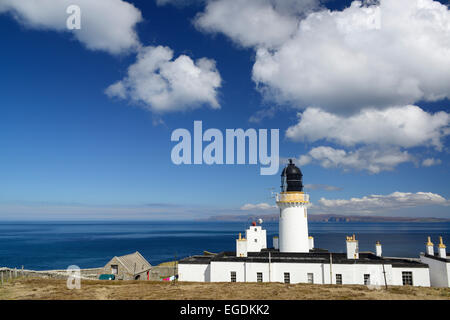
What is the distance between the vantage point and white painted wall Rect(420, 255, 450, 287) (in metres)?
26.3

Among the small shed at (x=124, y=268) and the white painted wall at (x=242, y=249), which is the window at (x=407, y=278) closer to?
the white painted wall at (x=242, y=249)

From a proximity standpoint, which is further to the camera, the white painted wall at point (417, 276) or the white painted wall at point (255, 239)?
the white painted wall at point (255, 239)

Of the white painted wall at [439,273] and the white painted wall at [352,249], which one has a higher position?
the white painted wall at [352,249]

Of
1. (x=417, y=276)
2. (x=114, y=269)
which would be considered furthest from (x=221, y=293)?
(x=114, y=269)

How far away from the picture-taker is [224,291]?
22547mm

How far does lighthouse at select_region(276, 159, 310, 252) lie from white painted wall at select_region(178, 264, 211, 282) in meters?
9.52

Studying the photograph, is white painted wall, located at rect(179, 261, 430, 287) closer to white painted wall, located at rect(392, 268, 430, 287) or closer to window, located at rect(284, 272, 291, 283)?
white painted wall, located at rect(392, 268, 430, 287)

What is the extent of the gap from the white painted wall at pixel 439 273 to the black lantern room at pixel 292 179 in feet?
47.6

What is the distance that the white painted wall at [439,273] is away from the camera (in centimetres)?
2627

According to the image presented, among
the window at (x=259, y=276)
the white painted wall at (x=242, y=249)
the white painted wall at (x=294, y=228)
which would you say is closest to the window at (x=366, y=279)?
the white painted wall at (x=294, y=228)

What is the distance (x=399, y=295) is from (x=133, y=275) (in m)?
30.0

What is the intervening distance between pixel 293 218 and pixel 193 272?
42.0 ft
